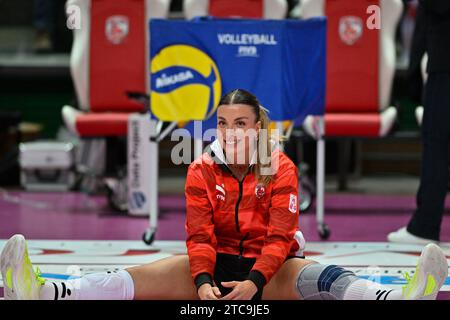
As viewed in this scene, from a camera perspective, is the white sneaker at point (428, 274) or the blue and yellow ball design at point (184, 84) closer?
the white sneaker at point (428, 274)

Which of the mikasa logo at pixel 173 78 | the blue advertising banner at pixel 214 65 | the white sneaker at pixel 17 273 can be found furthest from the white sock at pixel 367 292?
the mikasa logo at pixel 173 78

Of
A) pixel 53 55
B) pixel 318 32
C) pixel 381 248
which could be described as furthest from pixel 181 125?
pixel 53 55

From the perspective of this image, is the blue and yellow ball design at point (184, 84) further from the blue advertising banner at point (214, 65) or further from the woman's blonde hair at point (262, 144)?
the woman's blonde hair at point (262, 144)

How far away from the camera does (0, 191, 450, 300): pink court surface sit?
4.65 meters

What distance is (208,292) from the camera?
317 cm

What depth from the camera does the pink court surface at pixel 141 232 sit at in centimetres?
465

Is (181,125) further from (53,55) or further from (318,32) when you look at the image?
(53,55)

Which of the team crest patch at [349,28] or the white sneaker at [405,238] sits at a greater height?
the team crest patch at [349,28]

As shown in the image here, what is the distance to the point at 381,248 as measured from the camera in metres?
5.20

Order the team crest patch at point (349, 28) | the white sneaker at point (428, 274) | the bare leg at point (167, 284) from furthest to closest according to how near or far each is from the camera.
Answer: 1. the team crest patch at point (349, 28)
2. the bare leg at point (167, 284)
3. the white sneaker at point (428, 274)

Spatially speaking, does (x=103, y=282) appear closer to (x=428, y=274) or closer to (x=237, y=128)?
(x=237, y=128)

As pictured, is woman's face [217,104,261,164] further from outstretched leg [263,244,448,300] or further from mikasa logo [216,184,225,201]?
outstretched leg [263,244,448,300]

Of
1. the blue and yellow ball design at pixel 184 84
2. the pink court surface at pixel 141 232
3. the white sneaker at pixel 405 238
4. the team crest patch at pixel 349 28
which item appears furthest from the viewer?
the team crest patch at pixel 349 28

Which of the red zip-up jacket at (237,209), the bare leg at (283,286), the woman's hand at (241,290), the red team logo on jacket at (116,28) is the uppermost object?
the red team logo on jacket at (116,28)
